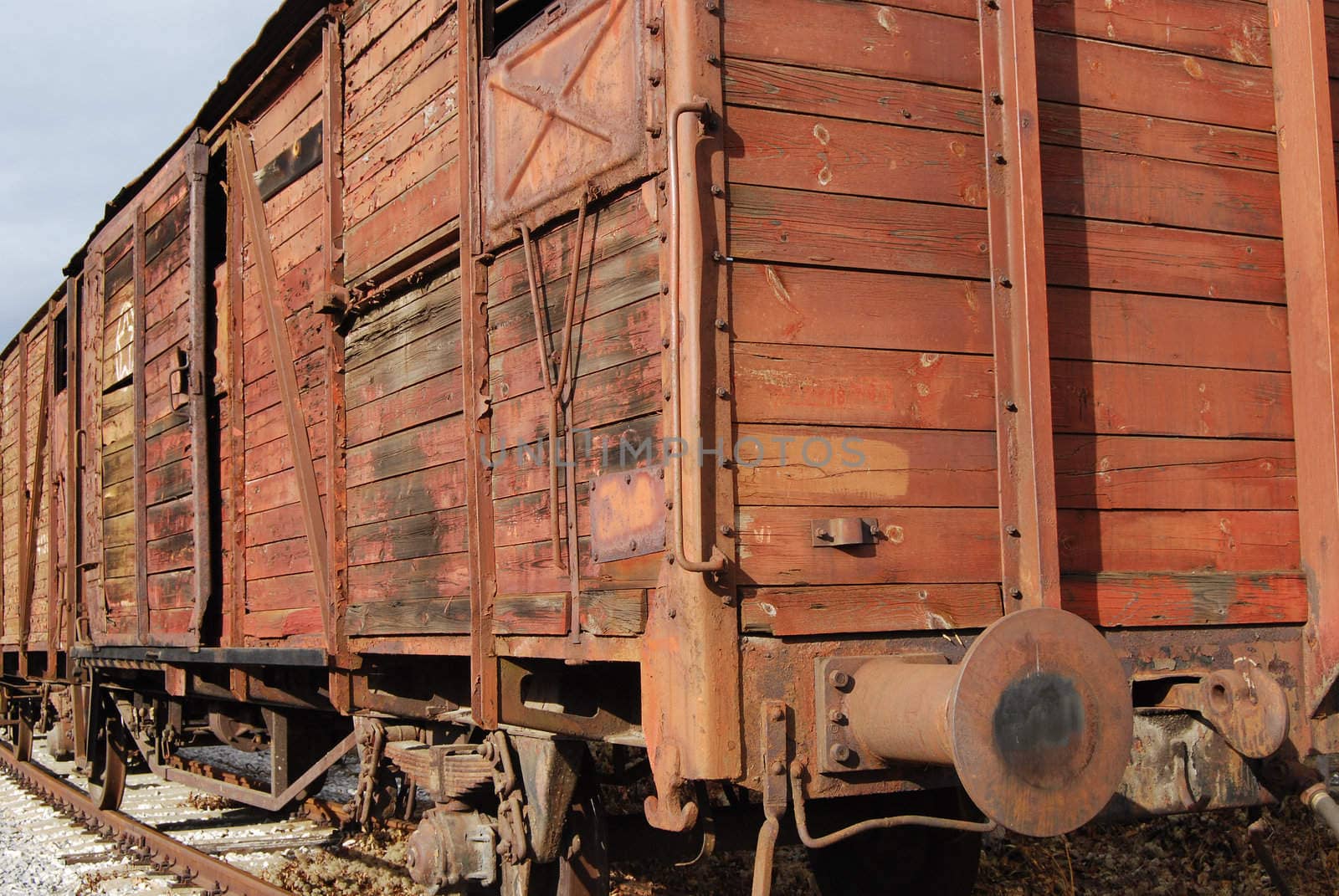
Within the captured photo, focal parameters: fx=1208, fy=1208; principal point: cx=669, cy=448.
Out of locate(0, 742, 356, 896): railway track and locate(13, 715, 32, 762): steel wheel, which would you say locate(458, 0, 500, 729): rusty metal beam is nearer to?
locate(0, 742, 356, 896): railway track

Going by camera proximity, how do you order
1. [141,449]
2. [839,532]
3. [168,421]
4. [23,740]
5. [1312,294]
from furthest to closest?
1. [23,740]
2. [141,449]
3. [168,421]
4. [1312,294]
5. [839,532]

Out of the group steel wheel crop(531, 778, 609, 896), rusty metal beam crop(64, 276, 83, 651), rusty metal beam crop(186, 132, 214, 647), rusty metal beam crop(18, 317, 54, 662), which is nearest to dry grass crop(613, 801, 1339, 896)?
steel wheel crop(531, 778, 609, 896)

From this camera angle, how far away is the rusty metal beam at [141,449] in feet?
24.2

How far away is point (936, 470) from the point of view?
317 centimetres

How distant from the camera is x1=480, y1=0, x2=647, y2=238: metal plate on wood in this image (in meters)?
3.33

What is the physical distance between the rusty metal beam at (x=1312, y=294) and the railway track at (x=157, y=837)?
15.3ft

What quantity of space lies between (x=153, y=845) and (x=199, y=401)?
287 cm

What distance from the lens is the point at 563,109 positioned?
3.63 m

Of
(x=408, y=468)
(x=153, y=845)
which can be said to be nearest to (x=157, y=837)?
(x=153, y=845)

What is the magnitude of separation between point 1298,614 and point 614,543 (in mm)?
2008

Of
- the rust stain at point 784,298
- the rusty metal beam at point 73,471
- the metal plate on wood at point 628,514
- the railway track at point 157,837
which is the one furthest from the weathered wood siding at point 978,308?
the rusty metal beam at point 73,471

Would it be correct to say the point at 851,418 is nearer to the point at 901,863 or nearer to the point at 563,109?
the point at 563,109

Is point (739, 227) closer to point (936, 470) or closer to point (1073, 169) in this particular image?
point (936, 470)

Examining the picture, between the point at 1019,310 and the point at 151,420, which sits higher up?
the point at 151,420
